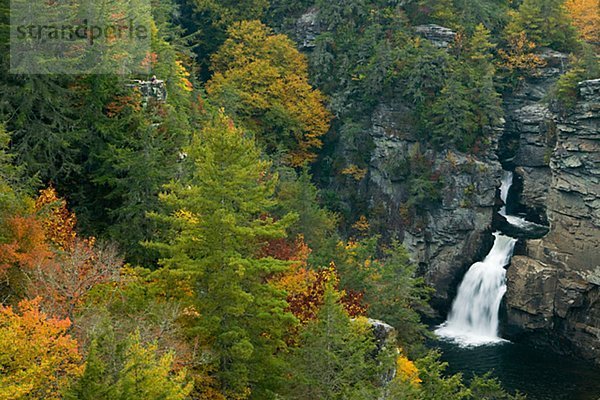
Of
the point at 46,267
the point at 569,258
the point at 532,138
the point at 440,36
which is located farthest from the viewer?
the point at 440,36

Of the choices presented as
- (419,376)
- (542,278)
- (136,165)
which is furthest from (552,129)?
(136,165)

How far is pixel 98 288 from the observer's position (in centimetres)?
1895

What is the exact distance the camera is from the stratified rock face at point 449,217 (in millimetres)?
49469

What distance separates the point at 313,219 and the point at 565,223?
18.7 metres

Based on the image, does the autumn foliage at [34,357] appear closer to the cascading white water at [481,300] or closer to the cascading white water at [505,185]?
the cascading white water at [481,300]

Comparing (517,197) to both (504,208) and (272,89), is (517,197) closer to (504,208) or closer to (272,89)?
(504,208)

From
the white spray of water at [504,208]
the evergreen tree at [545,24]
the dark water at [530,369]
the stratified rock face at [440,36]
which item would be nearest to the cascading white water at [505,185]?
the white spray of water at [504,208]

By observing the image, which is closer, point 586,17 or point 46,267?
point 46,267

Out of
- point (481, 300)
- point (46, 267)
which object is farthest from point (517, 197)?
point (46, 267)

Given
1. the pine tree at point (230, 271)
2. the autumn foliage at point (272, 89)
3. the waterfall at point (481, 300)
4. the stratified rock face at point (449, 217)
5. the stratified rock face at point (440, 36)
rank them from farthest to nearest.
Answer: the stratified rock face at point (440, 36) < the autumn foliage at point (272, 89) < the stratified rock face at point (449, 217) < the waterfall at point (481, 300) < the pine tree at point (230, 271)

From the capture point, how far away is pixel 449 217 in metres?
49.8

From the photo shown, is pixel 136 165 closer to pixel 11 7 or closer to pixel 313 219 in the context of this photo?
pixel 11 7

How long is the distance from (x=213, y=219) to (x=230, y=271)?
1629 millimetres

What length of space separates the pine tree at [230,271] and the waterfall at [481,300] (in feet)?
91.1
